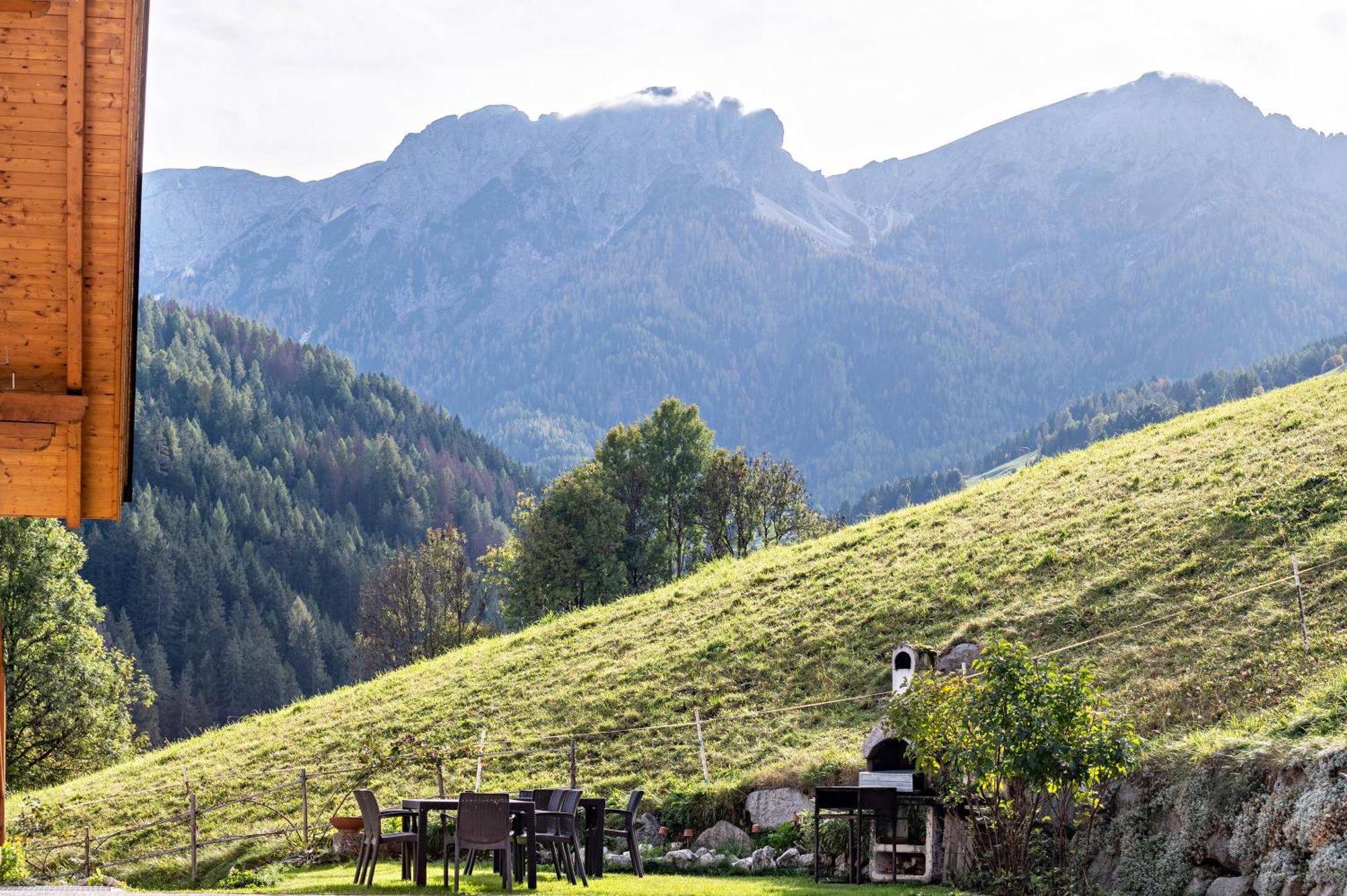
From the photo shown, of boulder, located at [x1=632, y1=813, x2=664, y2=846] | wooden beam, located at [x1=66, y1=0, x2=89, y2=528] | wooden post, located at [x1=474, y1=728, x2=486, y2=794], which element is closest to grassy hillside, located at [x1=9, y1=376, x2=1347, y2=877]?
wooden post, located at [x1=474, y1=728, x2=486, y2=794]

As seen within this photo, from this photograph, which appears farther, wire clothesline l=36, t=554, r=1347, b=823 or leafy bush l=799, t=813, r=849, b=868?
wire clothesline l=36, t=554, r=1347, b=823

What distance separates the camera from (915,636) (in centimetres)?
2634

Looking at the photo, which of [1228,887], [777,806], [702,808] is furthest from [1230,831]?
[702,808]

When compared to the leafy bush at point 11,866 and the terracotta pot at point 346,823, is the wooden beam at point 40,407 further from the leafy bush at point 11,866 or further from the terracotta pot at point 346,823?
the terracotta pot at point 346,823

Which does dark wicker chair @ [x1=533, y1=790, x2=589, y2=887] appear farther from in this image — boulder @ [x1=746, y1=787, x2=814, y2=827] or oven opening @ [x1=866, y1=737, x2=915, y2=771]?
boulder @ [x1=746, y1=787, x2=814, y2=827]

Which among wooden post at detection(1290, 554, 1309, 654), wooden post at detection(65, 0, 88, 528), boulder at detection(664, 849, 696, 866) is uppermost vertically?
wooden post at detection(65, 0, 88, 528)

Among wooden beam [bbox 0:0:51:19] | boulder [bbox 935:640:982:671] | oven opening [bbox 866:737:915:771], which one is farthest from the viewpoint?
boulder [bbox 935:640:982:671]

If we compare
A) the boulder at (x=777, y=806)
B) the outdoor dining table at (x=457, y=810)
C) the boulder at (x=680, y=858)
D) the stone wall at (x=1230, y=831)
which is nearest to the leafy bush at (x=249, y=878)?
the outdoor dining table at (x=457, y=810)

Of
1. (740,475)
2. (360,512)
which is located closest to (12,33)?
(740,475)

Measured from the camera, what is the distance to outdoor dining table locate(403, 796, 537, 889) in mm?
15266

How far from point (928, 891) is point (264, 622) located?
431ft

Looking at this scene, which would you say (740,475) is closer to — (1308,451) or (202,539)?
(1308,451)

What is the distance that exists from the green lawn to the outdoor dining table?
0.20 metres

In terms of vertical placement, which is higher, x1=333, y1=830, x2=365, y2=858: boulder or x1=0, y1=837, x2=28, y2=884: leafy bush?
x1=0, y1=837, x2=28, y2=884: leafy bush
